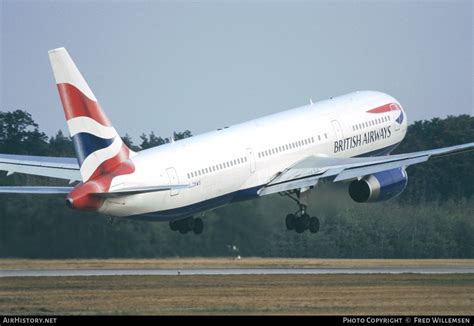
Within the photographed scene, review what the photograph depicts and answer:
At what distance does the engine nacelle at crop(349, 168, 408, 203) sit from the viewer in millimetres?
62375

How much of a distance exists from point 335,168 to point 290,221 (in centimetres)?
310

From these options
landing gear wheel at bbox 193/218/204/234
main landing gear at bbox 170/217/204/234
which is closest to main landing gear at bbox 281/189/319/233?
landing gear wheel at bbox 193/218/204/234

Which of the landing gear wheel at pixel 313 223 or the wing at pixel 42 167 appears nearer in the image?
the wing at pixel 42 167

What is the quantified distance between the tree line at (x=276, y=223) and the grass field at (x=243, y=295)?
4.71 meters

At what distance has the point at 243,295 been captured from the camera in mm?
51406

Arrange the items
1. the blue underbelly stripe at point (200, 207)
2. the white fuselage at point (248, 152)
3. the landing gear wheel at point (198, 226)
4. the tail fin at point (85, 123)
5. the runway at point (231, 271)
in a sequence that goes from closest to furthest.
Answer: the tail fin at point (85, 123)
the white fuselage at point (248, 152)
the blue underbelly stripe at point (200, 207)
the runway at point (231, 271)
the landing gear wheel at point (198, 226)

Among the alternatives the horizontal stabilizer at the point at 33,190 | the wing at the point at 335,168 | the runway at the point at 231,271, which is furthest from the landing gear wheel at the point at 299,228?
the horizontal stabilizer at the point at 33,190

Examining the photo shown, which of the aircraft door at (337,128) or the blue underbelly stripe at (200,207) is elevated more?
the aircraft door at (337,128)

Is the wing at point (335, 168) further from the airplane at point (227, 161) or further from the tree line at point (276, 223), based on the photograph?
the tree line at point (276, 223)

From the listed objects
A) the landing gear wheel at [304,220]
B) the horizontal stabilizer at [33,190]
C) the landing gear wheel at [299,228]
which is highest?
the horizontal stabilizer at [33,190]

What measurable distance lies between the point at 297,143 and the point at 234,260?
5.98 metres

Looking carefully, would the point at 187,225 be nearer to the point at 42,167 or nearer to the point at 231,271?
the point at 231,271

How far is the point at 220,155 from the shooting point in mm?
58562

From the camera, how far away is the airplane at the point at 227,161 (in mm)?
52812
